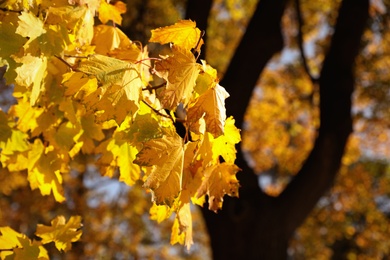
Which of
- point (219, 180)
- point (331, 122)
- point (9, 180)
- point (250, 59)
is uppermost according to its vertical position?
point (219, 180)

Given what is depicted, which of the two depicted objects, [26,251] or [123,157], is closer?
[26,251]

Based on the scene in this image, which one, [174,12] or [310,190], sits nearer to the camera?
[310,190]

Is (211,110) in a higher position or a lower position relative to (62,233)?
higher

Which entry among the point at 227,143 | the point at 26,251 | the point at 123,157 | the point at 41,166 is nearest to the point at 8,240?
the point at 26,251

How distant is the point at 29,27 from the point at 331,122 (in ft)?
15.6

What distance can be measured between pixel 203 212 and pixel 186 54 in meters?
4.44

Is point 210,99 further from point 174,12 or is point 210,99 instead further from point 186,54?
point 174,12

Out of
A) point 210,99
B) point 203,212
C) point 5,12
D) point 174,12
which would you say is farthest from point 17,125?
point 174,12

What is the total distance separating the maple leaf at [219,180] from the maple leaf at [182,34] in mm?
400

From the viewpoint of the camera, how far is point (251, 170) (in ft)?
20.1

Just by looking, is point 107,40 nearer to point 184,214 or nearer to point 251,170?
point 184,214

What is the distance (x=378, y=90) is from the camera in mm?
10664

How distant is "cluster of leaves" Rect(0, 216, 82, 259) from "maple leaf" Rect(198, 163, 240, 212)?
0.59m

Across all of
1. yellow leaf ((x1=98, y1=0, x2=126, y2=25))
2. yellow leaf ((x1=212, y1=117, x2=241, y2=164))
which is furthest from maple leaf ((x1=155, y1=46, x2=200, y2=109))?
yellow leaf ((x1=98, y1=0, x2=126, y2=25))
